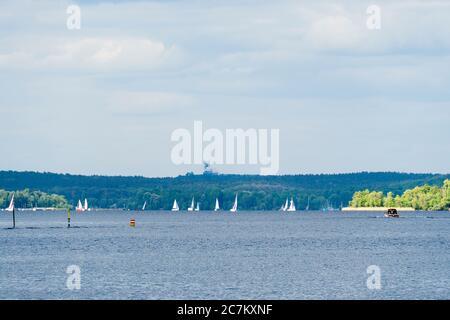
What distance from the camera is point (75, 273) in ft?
295

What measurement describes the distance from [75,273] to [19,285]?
817 centimetres

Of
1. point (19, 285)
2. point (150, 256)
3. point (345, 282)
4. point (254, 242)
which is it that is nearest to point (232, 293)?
point (345, 282)
